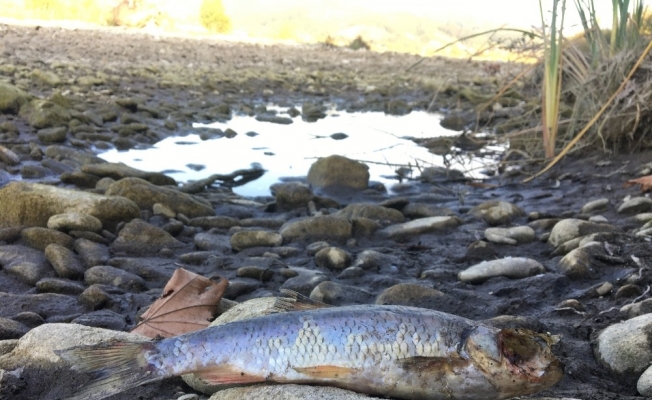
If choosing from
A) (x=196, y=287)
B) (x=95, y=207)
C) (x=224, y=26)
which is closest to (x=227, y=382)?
(x=196, y=287)

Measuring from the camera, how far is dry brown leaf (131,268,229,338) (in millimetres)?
2898

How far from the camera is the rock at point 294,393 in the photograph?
1.89 m

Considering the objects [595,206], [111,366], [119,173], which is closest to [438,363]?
[111,366]

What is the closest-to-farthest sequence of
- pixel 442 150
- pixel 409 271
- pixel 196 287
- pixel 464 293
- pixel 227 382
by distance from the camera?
pixel 227 382 → pixel 196 287 → pixel 464 293 → pixel 409 271 → pixel 442 150

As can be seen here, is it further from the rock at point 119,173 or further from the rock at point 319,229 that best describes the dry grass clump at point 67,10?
the rock at point 319,229

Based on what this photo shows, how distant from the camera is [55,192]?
451 centimetres

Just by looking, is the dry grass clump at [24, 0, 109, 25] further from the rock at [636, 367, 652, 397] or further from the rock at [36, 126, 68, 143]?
the rock at [636, 367, 652, 397]

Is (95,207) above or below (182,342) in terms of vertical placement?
below

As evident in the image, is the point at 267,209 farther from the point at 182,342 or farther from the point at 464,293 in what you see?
the point at 182,342

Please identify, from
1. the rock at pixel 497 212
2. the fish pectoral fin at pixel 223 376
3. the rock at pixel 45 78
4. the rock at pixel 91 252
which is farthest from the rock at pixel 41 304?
the rock at pixel 45 78

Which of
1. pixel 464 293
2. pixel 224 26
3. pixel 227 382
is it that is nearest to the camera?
pixel 227 382

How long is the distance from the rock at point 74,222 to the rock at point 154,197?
68 cm

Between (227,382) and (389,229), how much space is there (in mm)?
3054

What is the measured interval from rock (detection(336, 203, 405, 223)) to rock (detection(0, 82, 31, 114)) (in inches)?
183
